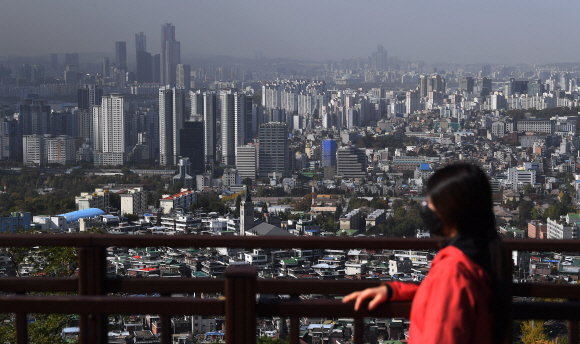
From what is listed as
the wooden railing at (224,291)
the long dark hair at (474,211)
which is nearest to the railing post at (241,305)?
the wooden railing at (224,291)

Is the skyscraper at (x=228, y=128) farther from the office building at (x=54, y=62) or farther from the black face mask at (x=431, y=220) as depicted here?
the black face mask at (x=431, y=220)

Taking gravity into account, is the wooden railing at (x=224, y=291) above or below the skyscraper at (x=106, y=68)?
below

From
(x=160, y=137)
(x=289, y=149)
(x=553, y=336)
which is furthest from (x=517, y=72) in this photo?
(x=553, y=336)

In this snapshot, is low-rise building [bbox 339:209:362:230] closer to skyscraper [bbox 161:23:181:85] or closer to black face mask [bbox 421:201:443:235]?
black face mask [bbox 421:201:443:235]

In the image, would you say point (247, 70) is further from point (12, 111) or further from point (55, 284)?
point (55, 284)

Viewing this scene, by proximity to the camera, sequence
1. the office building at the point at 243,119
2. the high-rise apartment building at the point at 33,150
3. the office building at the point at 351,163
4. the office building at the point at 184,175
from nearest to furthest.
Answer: the office building at the point at 184,175 → the high-rise apartment building at the point at 33,150 → the office building at the point at 351,163 → the office building at the point at 243,119

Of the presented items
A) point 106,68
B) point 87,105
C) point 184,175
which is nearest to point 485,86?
point 106,68

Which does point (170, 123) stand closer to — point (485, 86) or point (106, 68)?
point (106, 68)
